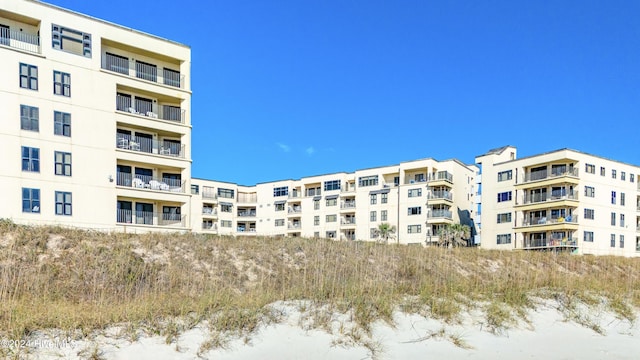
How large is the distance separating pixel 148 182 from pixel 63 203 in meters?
6.90

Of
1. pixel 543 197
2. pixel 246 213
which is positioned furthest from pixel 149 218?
pixel 246 213

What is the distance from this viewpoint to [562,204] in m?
56.1

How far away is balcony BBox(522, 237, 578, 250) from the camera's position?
55281 millimetres

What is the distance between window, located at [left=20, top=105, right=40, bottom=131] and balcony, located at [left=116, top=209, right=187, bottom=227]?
27.9ft

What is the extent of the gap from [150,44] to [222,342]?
35008 mm

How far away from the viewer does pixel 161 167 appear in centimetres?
3897

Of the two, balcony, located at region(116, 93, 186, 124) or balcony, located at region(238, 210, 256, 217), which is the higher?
balcony, located at region(116, 93, 186, 124)

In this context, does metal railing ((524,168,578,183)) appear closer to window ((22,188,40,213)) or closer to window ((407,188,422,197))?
window ((407,188,422,197))

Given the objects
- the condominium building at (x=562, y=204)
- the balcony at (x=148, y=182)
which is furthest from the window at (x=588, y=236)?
the balcony at (x=148, y=182)

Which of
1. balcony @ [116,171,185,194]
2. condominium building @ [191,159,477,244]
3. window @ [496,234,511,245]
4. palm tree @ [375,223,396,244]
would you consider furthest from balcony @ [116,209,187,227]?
window @ [496,234,511,245]

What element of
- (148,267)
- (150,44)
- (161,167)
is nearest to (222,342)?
(148,267)

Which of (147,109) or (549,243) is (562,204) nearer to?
(549,243)

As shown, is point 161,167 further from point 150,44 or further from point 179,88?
point 150,44

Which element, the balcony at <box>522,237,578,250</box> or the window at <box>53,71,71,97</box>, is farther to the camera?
the balcony at <box>522,237,578,250</box>
